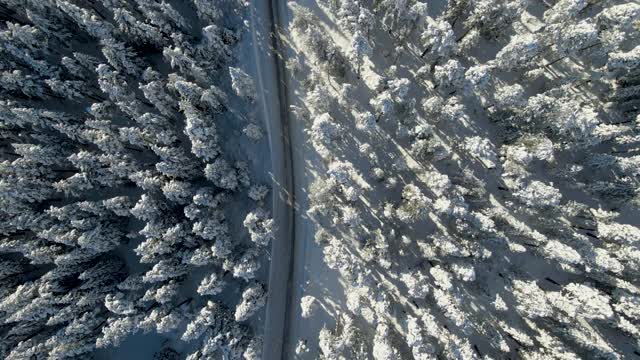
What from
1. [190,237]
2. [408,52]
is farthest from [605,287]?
[190,237]

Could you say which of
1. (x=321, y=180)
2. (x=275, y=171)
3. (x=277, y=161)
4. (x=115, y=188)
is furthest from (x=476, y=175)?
(x=115, y=188)

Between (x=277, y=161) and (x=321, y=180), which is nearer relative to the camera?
(x=321, y=180)

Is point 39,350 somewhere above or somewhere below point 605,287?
below

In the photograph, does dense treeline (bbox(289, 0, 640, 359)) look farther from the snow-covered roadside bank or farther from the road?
the snow-covered roadside bank

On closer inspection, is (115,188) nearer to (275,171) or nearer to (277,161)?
(275,171)

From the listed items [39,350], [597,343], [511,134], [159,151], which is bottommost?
[39,350]

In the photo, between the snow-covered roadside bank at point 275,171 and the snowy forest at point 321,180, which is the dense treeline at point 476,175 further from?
the snow-covered roadside bank at point 275,171

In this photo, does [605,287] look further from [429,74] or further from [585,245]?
[429,74]
